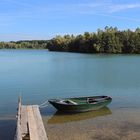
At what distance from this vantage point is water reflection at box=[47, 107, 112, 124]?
61.9 ft

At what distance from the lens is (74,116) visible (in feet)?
65.1

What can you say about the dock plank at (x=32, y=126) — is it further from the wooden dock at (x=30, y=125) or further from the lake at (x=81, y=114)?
the lake at (x=81, y=114)

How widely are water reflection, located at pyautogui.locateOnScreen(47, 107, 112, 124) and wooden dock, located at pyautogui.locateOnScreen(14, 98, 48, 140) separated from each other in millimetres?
1306

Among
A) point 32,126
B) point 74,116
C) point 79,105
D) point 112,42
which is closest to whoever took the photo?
point 32,126

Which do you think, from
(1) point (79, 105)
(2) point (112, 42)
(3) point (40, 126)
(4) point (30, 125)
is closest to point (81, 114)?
(1) point (79, 105)

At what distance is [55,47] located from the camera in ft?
531

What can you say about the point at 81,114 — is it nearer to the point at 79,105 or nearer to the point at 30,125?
the point at 79,105

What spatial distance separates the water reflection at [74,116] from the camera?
18.9 m

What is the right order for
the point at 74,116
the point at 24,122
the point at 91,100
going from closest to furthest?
the point at 24,122 → the point at 74,116 → the point at 91,100

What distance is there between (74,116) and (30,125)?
563 cm

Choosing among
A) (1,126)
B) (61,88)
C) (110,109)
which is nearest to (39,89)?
(61,88)

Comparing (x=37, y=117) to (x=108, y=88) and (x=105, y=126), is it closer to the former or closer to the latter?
(x=105, y=126)

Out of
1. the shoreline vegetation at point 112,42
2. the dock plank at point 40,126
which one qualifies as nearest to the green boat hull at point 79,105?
the dock plank at point 40,126

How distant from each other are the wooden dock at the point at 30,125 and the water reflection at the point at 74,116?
51.4 inches
